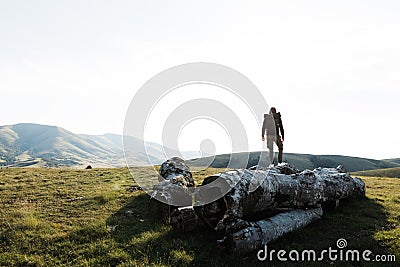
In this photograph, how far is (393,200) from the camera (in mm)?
14375

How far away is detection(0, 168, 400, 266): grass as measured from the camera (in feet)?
26.5

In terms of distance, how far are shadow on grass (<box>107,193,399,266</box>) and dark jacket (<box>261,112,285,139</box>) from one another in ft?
25.9

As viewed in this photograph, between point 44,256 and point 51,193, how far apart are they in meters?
7.56

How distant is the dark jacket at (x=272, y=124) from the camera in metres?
19.3

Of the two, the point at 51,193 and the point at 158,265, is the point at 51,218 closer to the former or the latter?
the point at 51,193

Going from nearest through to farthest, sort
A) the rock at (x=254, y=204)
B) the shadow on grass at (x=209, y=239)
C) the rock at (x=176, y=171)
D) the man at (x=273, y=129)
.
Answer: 1. the shadow on grass at (x=209, y=239)
2. the rock at (x=254, y=204)
3. the rock at (x=176, y=171)
4. the man at (x=273, y=129)

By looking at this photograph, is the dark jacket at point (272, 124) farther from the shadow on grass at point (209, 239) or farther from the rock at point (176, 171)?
the shadow on grass at point (209, 239)

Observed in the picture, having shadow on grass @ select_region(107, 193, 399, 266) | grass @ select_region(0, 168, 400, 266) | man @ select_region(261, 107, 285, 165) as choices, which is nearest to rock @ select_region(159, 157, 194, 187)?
grass @ select_region(0, 168, 400, 266)

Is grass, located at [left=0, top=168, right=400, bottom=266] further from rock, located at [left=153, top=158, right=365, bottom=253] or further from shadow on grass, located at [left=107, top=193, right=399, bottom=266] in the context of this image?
rock, located at [left=153, top=158, right=365, bottom=253]

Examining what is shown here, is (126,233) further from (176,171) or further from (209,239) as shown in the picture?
(176,171)

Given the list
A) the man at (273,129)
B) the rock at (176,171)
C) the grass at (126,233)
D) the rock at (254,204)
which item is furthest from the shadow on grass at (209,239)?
the man at (273,129)

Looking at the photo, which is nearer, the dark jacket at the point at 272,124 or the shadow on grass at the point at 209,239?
the shadow on grass at the point at 209,239

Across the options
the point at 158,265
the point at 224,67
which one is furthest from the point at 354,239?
the point at 224,67

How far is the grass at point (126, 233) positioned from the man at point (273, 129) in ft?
21.6
